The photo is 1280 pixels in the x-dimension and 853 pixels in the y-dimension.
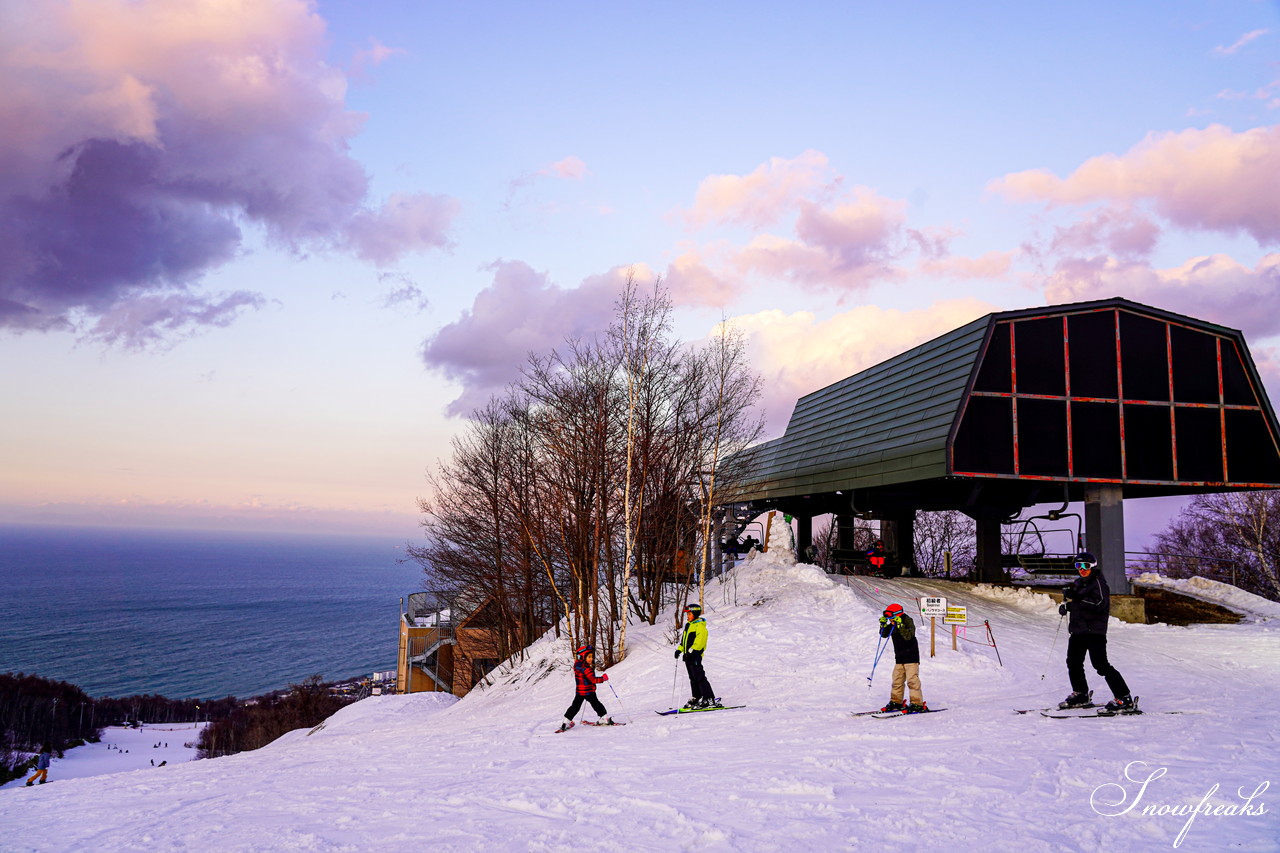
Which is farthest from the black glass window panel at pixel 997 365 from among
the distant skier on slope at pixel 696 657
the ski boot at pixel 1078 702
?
the distant skier on slope at pixel 696 657

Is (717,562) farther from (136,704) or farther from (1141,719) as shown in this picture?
(136,704)

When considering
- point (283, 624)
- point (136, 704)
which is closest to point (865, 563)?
point (136, 704)

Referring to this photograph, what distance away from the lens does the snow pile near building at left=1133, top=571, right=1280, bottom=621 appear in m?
23.5

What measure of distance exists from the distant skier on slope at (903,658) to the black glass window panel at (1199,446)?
1605 centimetres

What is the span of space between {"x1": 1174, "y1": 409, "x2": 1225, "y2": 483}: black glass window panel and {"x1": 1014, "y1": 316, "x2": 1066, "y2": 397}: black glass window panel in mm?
3881

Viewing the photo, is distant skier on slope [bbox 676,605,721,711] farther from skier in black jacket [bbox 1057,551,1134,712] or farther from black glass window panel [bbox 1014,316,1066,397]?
black glass window panel [bbox 1014,316,1066,397]

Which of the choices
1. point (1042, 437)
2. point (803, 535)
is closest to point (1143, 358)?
point (1042, 437)

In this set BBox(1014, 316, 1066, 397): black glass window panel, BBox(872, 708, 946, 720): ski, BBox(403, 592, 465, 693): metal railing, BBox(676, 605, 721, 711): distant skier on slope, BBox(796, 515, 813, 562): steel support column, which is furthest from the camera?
BBox(403, 592, 465, 693): metal railing

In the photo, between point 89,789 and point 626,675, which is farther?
point 626,675

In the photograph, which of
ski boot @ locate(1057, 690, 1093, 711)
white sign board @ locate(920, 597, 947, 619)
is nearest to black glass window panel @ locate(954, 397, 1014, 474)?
white sign board @ locate(920, 597, 947, 619)

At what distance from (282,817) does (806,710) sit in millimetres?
7742

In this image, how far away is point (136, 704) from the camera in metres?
82.8

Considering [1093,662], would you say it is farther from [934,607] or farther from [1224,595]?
[1224,595]

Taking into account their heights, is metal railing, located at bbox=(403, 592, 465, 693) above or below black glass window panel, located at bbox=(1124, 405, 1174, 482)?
below
